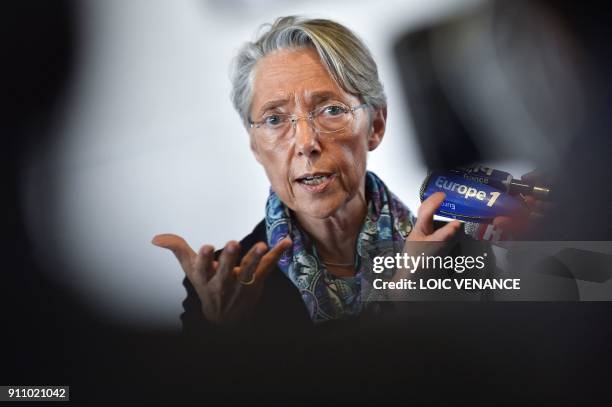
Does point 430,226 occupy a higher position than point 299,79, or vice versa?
point 299,79

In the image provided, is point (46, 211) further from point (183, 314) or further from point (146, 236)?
point (183, 314)

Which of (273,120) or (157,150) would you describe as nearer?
(273,120)

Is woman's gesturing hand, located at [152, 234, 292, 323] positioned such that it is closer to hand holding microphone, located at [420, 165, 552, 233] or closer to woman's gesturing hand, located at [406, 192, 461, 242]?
woman's gesturing hand, located at [406, 192, 461, 242]

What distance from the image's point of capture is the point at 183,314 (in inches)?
90.2

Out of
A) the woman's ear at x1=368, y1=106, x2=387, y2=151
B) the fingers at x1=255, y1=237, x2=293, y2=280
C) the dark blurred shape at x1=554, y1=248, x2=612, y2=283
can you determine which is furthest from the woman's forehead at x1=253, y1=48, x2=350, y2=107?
the dark blurred shape at x1=554, y1=248, x2=612, y2=283

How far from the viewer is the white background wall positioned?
2.25m

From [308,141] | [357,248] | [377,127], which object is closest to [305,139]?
[308,141]

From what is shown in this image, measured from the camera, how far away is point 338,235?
227 cm

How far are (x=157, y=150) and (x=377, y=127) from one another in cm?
76

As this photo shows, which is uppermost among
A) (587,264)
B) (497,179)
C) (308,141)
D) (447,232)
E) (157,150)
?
(157,150)

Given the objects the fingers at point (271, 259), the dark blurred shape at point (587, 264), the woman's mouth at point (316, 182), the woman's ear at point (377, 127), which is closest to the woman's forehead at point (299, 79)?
the woman's ear at point (377, 127)

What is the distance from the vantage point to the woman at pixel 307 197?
85.0 inches

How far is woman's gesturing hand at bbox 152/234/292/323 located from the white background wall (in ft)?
0.21

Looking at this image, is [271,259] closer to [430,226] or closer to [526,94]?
[430,226]
